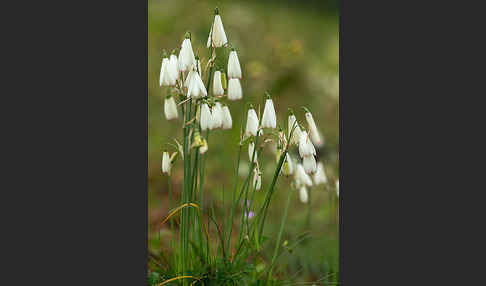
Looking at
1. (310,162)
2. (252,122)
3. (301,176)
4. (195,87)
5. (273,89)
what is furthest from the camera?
(273,89)

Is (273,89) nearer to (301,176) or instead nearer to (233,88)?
(301,176)

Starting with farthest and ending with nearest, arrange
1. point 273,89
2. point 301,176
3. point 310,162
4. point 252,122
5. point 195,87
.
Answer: point 273,89, point 301,176, point 252,122, point 310,162, point 195,87

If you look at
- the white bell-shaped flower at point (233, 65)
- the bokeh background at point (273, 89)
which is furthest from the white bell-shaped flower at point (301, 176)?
the white bell-shaped flower at point (233, 65)

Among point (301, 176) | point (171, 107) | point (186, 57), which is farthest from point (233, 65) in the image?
point (301, 176)

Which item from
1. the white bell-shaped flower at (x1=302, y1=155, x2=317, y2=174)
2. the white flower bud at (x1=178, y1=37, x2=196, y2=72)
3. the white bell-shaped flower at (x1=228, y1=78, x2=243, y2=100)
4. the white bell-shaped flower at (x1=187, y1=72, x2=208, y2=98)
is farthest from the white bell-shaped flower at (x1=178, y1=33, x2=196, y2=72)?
the white bell-shaped flower at (x1=302, y1=155, x2=317, y2=174)

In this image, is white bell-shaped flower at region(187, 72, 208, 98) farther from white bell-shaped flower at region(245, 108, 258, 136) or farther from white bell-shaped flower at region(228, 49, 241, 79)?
white bell-shaped flower at region(245, 108, 258, 136)

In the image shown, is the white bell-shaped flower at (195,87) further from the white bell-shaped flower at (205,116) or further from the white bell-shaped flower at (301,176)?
the white bell-shaped flower at (301,176)
